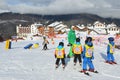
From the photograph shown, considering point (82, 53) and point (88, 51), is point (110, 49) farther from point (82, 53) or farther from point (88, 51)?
point (88, 51)

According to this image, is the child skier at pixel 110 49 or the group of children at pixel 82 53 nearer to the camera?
the group of children at pixel 82 53

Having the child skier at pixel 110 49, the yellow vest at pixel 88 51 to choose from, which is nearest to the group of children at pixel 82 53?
the yellow vest at pixel 88 51

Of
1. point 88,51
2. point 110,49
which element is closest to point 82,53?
point 88,51

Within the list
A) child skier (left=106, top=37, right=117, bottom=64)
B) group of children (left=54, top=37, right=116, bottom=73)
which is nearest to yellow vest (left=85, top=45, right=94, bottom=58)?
group of children (left=54, top=37, right=116, bottom=73)

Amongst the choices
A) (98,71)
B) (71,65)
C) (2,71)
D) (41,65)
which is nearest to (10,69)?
(2,71)

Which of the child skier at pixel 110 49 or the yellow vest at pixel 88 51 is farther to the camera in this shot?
the child skier at pixel 110 49

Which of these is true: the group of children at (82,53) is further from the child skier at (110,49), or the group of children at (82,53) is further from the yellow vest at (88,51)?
the child skier at (110,49)

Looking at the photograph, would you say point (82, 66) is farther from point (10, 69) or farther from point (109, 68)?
point (10, 69)

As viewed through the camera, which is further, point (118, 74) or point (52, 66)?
point (52, 66)

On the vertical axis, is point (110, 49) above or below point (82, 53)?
below

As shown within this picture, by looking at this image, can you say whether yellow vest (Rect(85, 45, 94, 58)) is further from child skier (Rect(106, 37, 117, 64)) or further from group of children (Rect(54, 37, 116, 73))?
child skier (Rect(106, 37, 117, 64))

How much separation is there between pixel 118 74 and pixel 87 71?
1.52 metres

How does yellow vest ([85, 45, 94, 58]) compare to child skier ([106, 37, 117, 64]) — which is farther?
child skier ([106, 37, 117, 64])

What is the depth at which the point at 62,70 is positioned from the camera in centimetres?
1457
